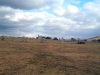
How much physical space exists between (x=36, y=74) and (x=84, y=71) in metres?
3.25

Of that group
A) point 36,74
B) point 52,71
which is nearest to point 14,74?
point 36,74

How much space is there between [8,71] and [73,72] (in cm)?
457

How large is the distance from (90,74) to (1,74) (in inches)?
228

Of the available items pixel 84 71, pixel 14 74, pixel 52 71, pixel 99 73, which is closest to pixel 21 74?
pixel 14 74

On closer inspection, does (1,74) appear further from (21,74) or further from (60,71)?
(60,71)

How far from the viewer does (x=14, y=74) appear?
37.4 ft

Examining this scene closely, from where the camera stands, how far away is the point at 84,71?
1177 centimetres

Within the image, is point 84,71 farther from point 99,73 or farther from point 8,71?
point 8,71

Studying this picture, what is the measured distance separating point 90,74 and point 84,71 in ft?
2.78

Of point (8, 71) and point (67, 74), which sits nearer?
point (67, 74)

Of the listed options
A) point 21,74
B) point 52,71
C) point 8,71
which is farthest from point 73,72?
point 8,71

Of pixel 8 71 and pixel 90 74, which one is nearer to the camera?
pixel 90 74

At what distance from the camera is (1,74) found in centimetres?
1151

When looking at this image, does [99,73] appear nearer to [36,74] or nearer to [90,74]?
[90,74]
